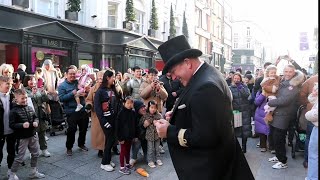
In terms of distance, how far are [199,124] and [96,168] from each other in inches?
162

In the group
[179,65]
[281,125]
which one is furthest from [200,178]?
[281,125]

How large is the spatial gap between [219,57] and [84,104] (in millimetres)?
39696

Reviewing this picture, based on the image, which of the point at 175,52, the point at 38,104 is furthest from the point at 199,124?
the point at 38,104

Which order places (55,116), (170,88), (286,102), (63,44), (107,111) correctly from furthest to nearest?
(63,44)
(55,116)
(170,88)
(286,102)
(107,111)

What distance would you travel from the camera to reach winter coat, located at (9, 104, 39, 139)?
4922mm

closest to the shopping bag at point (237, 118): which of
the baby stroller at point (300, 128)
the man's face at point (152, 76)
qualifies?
the baby stroller at point (300, 128)

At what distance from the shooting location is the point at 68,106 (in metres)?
6.78

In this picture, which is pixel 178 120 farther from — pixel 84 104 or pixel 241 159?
pixel 84 104

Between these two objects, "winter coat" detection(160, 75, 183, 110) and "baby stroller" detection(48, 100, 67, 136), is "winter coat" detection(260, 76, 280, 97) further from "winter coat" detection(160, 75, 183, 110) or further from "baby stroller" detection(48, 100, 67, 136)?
"baby stroller" detection(48, 100, 67, 136)

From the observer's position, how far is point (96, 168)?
6023mm

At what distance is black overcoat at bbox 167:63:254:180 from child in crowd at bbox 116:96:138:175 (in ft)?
10.4

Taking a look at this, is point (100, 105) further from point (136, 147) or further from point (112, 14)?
point (112, 14)

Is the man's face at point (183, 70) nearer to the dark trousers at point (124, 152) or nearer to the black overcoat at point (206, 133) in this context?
the black overcoat at point (206, 133)

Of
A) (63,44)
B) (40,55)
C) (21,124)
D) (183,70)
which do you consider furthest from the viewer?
(63,44)
